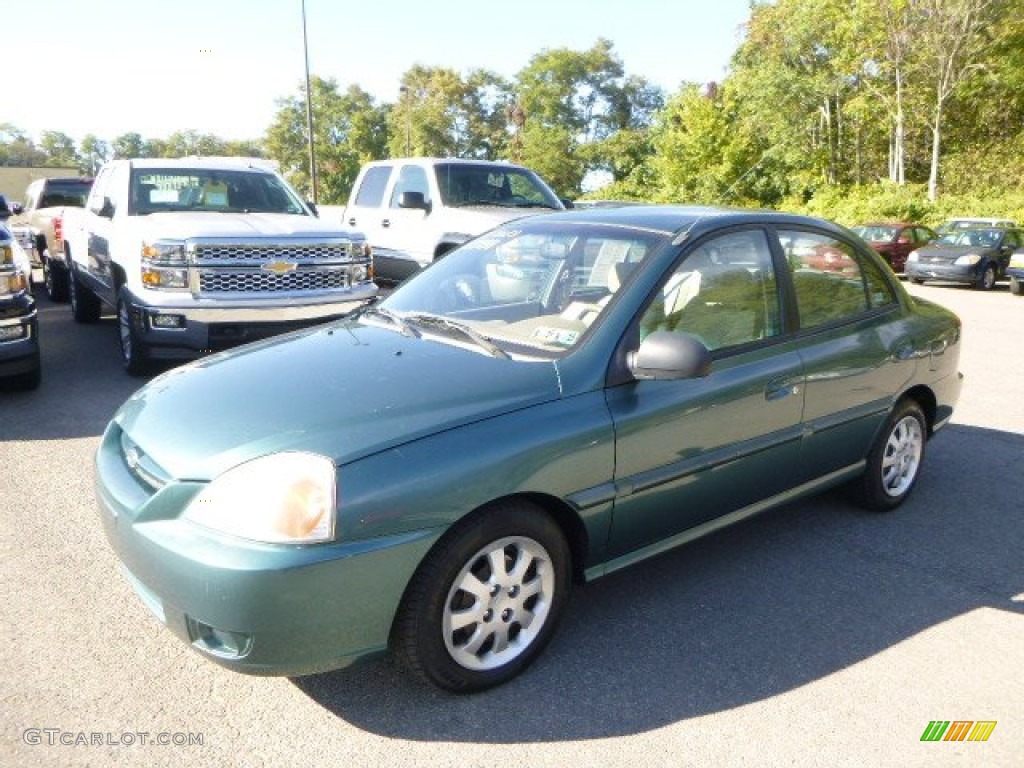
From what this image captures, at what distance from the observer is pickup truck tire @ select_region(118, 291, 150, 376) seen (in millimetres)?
6895

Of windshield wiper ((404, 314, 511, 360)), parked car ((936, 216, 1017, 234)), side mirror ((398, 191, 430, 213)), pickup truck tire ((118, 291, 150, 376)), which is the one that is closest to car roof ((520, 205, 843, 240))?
windshield wiper ((404, 314, 511, 360))

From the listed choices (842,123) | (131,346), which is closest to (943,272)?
(131,346)

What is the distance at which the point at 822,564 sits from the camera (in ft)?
12.8

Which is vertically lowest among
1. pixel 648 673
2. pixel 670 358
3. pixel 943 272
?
pixel 648 673

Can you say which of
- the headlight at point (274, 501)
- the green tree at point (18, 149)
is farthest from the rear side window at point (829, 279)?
the green tree at point (18, 149)

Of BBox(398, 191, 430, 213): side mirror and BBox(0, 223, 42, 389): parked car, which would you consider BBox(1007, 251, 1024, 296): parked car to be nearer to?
BBox(398, 191, 430, 213): side mirror

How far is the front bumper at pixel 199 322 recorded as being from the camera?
6574 millimetres

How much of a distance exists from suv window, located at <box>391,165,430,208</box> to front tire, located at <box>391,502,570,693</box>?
770 cm

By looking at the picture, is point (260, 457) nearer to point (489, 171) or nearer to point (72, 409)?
point (72, 409)

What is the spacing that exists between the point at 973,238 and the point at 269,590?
65.8 feet

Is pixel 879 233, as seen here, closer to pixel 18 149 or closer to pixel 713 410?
pixel 713 410

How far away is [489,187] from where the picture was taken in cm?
1026

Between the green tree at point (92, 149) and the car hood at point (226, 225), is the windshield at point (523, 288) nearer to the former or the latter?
the car hood at point (226, 225)

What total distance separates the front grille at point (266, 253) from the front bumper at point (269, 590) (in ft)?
14.7
